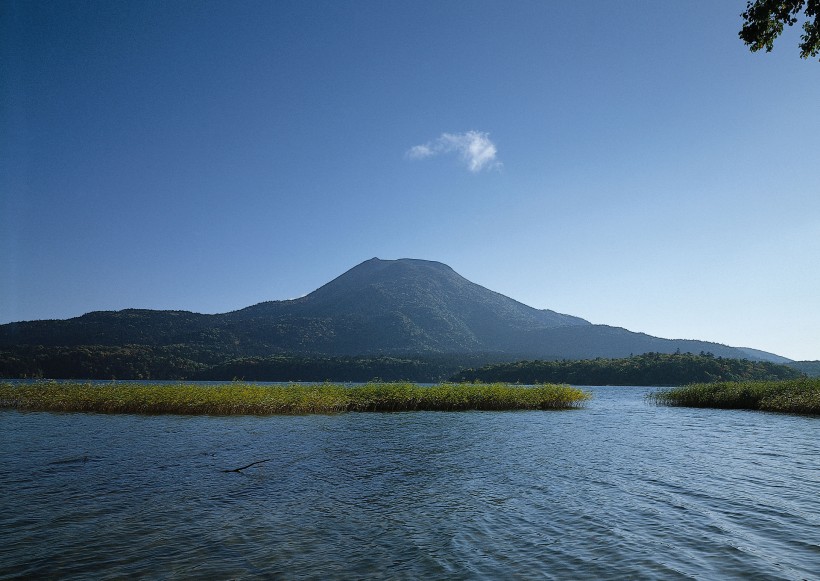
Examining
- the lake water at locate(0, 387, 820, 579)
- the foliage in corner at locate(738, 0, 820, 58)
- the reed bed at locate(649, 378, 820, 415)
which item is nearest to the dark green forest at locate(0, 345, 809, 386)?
the reed bed at locate(649, 378, 820, 415)

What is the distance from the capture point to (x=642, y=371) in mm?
150625

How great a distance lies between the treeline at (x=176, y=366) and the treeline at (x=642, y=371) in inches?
1322

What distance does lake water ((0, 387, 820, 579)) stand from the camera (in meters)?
11.3

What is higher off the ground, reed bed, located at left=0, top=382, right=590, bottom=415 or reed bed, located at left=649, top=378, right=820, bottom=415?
reed bed, located at left=649, top=378, right=820, bottom=415

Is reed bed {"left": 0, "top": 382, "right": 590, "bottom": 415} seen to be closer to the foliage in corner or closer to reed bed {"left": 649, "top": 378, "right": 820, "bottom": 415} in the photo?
reed bed {"left": 649, "top": 378, "right": 820, "bottom": 415}

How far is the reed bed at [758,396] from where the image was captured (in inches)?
1983

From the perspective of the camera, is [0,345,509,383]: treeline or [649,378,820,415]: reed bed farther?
[0,345,509,383]: treeline

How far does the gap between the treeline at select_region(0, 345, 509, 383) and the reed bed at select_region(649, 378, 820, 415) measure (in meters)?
107

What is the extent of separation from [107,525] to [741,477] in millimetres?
25127

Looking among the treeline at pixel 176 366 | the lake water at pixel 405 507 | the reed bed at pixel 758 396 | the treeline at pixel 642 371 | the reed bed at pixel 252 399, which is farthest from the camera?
the treeline at pixel 176 366

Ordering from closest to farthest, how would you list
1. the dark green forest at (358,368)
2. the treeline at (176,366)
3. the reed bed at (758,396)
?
the reed bed at (758,396) < the dark green forest at (358,368) < the treeline at (176,366)

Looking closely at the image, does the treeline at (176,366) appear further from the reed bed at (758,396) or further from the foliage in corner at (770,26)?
the foliage in corner at (770,26)

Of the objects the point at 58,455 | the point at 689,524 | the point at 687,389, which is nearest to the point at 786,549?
the point at 689,524

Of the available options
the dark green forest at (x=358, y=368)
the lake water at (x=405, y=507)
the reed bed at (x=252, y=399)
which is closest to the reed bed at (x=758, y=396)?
the lake water at (x=405, y=507)
